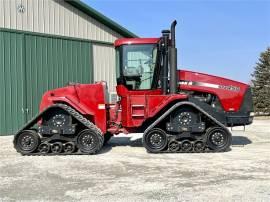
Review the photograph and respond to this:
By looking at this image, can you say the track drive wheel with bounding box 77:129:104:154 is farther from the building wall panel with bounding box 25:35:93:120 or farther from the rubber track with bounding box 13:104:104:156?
the building wall panel with bounding box 25:35:93:120

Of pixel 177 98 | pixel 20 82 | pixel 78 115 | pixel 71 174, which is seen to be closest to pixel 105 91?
pixel 78 115

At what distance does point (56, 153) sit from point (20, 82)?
5920 millimetres

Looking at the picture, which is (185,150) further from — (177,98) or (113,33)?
(113,33)

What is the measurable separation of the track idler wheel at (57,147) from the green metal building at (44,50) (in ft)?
17.3

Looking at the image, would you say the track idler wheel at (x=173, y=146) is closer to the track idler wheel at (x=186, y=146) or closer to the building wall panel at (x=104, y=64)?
the track idler wheel at (x=186, y=146)

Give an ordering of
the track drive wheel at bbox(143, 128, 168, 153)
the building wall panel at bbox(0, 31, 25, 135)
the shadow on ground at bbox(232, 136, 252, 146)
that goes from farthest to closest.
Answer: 1. the building wall panel at bbox(0, 31, 25, 135)
2. the shadow on ground at bbox(232, 136, 252, 146)
3. the track drive wheel at bbox(143, 128, 168, 153)

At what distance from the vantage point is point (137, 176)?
7977 millimetres

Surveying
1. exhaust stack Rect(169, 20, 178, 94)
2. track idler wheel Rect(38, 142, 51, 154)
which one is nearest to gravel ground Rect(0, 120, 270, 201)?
track idler wheel Rect(38, 142, 51, 154)

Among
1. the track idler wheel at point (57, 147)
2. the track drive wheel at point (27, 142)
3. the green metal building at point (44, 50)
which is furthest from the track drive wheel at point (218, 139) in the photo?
the green metal building at point (44, 50)

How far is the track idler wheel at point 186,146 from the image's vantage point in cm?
1075

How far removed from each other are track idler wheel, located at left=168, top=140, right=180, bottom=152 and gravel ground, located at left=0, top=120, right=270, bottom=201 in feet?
1.34

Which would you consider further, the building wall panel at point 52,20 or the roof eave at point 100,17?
the roof eave at point 100,17

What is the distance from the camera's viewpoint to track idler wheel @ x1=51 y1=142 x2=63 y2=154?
1083 centimetres

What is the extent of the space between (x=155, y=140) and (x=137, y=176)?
2.83m
